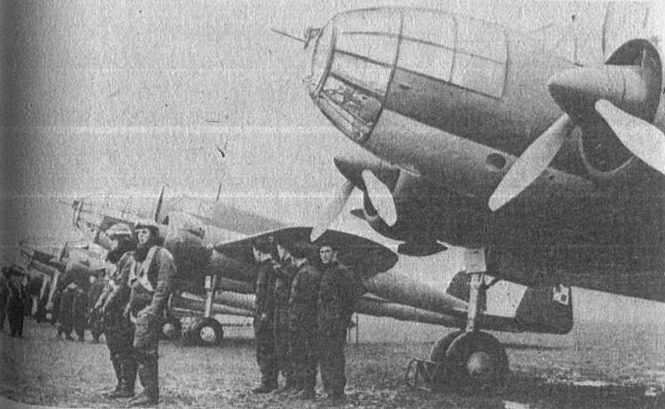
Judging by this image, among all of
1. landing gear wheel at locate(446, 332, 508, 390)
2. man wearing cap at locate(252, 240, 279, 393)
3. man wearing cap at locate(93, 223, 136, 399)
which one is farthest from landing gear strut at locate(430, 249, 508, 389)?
man wearing cap at locate(93, 223, 136, 399)

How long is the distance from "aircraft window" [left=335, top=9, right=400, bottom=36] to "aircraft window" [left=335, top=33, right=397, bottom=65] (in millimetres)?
22

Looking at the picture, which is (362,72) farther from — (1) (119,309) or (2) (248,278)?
(1) (119,309)

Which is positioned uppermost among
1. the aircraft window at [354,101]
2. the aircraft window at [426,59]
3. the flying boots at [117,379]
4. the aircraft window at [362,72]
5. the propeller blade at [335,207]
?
the aircraft window at [426,59]

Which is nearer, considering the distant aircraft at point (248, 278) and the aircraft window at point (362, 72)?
the aircraft window at point (362, 72)

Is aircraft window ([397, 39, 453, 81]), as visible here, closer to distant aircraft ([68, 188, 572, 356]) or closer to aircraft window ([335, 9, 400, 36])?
aircraft window ([335, 9, 400, 36])

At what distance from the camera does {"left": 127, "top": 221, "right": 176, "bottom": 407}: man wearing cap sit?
4.45m

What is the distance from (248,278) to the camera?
4.48 metres

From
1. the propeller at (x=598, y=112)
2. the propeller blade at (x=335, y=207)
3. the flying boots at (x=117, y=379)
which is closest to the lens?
the propeller at (x=598, y=112)

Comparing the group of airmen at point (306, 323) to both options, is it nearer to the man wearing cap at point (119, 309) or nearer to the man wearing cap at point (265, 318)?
the man wearing cap at point (265, 318)

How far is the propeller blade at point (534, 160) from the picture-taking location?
4.27 m

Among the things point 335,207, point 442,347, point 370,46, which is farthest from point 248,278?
point 370,46

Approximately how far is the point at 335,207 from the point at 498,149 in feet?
2.37

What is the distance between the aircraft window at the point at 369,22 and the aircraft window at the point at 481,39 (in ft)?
0.89

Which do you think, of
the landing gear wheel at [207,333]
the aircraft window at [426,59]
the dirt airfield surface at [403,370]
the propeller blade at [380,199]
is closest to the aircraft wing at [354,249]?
the propeller blade at [380,199]
